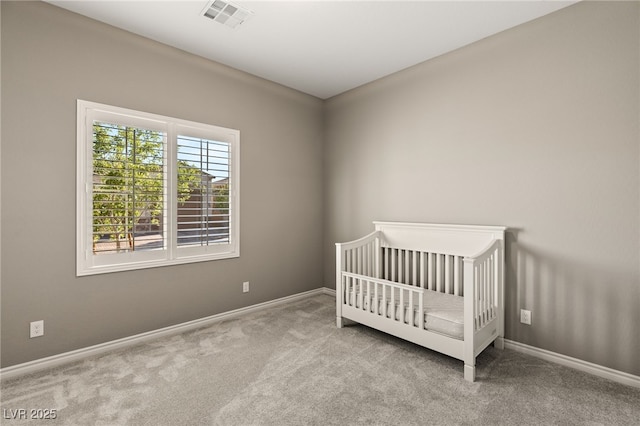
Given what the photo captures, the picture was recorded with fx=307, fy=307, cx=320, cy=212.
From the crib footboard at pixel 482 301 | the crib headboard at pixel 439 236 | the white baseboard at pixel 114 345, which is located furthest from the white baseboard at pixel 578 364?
the white baseboard at pixel 114 345

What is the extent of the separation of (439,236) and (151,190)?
8.83ft

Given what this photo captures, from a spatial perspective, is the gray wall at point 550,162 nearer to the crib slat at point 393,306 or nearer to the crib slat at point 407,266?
the crib slat at point 407,266

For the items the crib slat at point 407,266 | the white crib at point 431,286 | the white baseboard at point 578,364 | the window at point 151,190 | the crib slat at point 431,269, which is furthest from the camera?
the crib slat at point 407,266

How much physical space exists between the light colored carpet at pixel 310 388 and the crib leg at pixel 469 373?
0.04 metres

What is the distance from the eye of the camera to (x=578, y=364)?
2.25 metres

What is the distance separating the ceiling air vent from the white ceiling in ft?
0.16

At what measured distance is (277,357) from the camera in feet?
7.97

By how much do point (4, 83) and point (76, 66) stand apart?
46 cm

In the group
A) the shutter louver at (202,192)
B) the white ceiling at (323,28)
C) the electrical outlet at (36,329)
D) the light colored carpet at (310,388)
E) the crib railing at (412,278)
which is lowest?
the light colored carpet at (310,388)

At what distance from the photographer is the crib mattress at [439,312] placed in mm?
2221

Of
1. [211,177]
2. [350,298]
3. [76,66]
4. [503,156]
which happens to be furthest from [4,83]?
[503,156]

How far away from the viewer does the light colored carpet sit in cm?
174

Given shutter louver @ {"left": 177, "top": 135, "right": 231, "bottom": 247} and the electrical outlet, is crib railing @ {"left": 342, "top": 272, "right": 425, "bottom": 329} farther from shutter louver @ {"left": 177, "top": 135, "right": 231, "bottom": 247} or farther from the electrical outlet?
the electrical outlet

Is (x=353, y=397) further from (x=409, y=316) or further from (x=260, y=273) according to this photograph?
(x=260, y=273)
